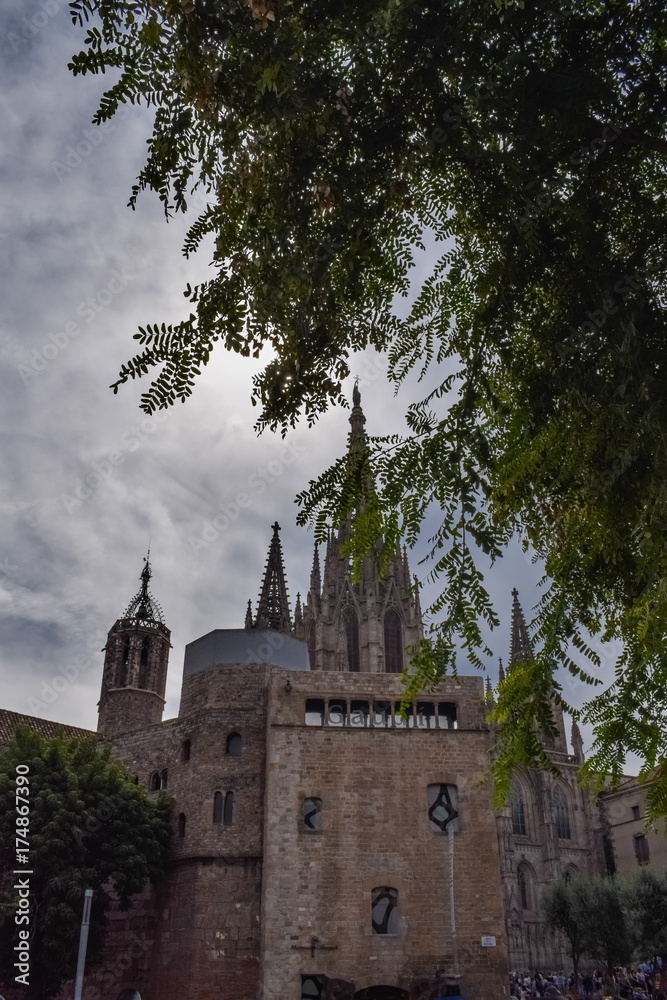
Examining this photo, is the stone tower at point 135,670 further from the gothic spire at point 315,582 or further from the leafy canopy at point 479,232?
the leafy canopy at point 479,232

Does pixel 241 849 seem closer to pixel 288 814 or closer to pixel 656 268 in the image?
pixel 288 814

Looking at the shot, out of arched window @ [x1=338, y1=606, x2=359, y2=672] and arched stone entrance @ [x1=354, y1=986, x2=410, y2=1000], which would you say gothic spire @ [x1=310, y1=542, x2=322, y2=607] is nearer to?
arched window @ [x1=338, y1=606, x2=359, y2=672]

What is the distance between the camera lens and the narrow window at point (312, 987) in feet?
72.8

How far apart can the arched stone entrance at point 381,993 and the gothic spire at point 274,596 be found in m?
21.4

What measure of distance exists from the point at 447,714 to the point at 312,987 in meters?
8.58

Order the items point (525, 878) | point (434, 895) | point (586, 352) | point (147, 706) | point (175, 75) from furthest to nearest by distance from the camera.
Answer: point (525, 878), point (147, 706), point (434, 895), point (586, 352), point (175, 75)

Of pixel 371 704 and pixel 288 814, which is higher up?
pixel 371 704

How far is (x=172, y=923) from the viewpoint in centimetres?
2542

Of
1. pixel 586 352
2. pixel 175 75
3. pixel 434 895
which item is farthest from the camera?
pixel 434 895

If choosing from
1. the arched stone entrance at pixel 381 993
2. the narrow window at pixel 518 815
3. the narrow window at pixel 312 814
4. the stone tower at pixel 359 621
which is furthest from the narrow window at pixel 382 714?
the narrow window at pixel 518 815

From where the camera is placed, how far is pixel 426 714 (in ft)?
86.5

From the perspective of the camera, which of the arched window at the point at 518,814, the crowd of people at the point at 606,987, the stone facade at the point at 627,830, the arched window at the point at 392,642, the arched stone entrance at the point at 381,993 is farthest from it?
the arched window at the point at 392,642

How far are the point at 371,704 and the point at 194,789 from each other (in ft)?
20.6

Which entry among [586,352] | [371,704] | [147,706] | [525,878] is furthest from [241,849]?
[525,878]
